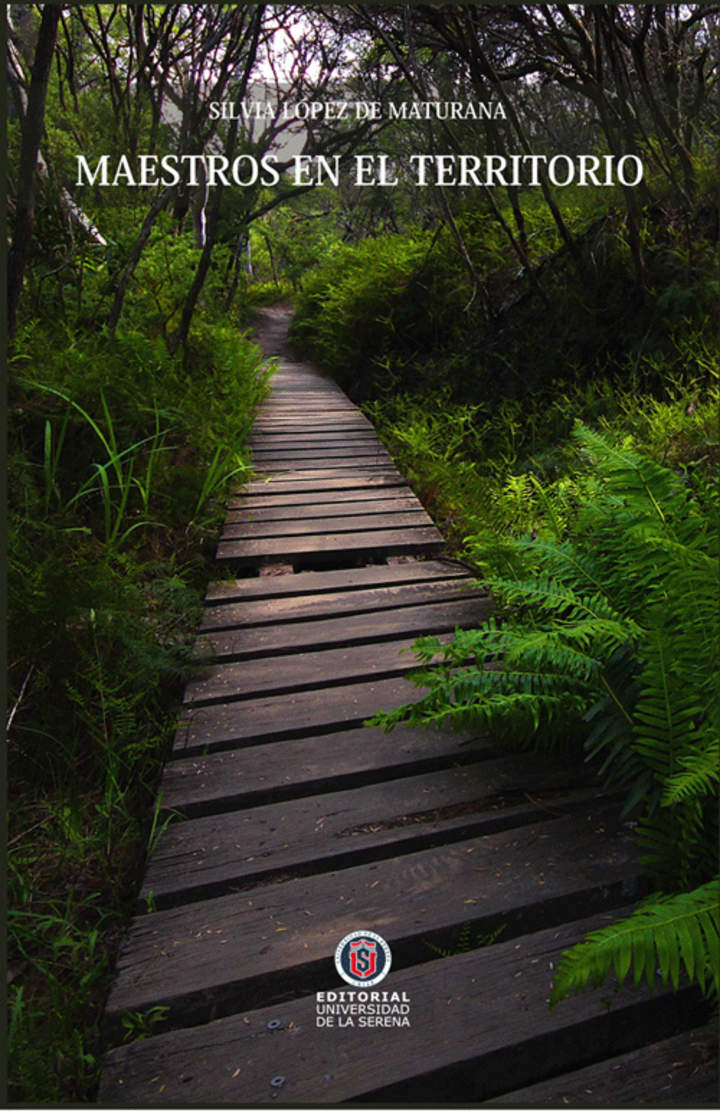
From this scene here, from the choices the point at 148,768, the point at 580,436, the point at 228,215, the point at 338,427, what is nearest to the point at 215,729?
the point at 148,768

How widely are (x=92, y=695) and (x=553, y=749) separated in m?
1.38

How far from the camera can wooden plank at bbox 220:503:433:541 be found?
11.2 ft

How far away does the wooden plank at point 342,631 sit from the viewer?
7.92 ft

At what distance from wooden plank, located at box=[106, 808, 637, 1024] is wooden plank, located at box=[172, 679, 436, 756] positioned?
53cm

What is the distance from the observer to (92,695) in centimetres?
210

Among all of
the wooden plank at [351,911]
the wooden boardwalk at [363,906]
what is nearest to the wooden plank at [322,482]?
the wooden boardwalk at [363,906]

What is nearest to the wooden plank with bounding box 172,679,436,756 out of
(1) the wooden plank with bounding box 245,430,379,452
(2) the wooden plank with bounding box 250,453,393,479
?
(2) the wooden plank with bounding box 250,453,393,479

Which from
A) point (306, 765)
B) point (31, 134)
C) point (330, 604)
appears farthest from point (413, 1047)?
point (31, 134)

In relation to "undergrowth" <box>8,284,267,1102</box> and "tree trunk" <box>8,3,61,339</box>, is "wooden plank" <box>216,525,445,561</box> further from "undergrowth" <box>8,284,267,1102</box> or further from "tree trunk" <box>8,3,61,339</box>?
"tree trunk" <box>8,3,61,339</box>

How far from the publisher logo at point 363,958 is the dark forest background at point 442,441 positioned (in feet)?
1.17

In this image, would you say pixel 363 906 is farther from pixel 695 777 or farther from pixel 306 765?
pixel 695 777

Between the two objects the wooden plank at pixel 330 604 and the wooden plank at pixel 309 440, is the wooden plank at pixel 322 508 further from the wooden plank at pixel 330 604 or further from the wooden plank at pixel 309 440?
the wooden plank at pixel 309 440

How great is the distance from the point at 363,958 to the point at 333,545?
219 cm

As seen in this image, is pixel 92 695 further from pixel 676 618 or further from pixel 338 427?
pixel 338 427
